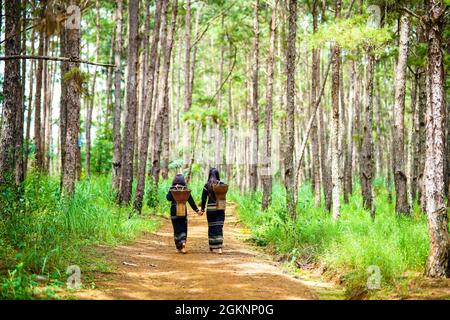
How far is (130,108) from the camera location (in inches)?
611

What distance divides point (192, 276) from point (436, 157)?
4095mm

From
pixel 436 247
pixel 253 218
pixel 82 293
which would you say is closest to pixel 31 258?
pixel 82 293

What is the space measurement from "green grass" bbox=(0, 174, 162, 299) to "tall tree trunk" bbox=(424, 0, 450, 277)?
5167mm

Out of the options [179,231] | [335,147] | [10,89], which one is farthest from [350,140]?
[10,89]

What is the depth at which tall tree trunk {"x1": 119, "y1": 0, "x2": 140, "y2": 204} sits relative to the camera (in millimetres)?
15414

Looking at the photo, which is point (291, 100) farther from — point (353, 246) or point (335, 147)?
point (353, 246)

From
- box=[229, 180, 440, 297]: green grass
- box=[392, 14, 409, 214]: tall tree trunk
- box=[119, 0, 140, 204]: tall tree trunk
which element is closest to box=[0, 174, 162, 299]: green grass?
box=[119, 0, 140, 204]: tall tree trunk

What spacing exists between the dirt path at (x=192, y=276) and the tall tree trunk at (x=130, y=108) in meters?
4.55

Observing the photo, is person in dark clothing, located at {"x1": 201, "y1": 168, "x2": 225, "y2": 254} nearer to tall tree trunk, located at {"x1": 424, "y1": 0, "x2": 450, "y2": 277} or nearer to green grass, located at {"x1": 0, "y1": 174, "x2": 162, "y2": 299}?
green grass, located at {"x1": 0, "y1": 174, "x2": 162, "y2": 299}

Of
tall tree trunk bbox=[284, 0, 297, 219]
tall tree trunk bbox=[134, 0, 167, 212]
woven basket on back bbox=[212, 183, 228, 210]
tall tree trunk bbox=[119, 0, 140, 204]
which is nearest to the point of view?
woven basket on back bbox=[212, 183, 228, 210]

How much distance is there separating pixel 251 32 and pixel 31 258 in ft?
85.0

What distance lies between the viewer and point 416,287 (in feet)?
20.7

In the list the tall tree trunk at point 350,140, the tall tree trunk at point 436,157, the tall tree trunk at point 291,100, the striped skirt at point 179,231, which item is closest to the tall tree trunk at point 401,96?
the tall tree trunk at point 291,100
